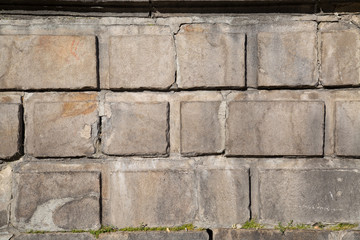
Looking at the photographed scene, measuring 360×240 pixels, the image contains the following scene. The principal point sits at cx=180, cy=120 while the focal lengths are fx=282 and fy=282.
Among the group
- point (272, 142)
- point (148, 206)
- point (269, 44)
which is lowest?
point (148, 206)

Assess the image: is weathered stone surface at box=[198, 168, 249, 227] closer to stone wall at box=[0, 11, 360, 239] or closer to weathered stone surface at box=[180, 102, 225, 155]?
stone wall at box=[0, 11, 360, 239]

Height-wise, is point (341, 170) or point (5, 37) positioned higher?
point (5, 37)

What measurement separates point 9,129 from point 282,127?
1.82 m

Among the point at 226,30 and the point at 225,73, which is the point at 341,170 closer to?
the point at 225,73

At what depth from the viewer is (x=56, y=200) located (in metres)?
1.90

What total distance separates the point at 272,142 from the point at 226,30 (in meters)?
0.81

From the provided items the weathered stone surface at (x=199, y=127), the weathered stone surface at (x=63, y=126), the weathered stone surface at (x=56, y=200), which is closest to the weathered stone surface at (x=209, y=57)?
the weathered stone surface at (x=199, y=127)

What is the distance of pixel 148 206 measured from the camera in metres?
1.91

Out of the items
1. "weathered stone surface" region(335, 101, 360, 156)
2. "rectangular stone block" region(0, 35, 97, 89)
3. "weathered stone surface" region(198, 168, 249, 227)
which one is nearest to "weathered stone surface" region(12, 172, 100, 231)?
"rectangular stone block" region(0, 35, 97, 89)

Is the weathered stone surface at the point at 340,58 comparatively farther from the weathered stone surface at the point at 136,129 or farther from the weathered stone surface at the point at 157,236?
the weathered stone surface at the point at 157,236

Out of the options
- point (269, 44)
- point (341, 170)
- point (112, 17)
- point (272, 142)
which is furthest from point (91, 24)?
point (341, 170)

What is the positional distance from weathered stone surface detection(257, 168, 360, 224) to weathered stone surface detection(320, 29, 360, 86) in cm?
61

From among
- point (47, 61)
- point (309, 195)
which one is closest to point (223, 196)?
point (309, 195)

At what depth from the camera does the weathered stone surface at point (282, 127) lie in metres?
1.89
